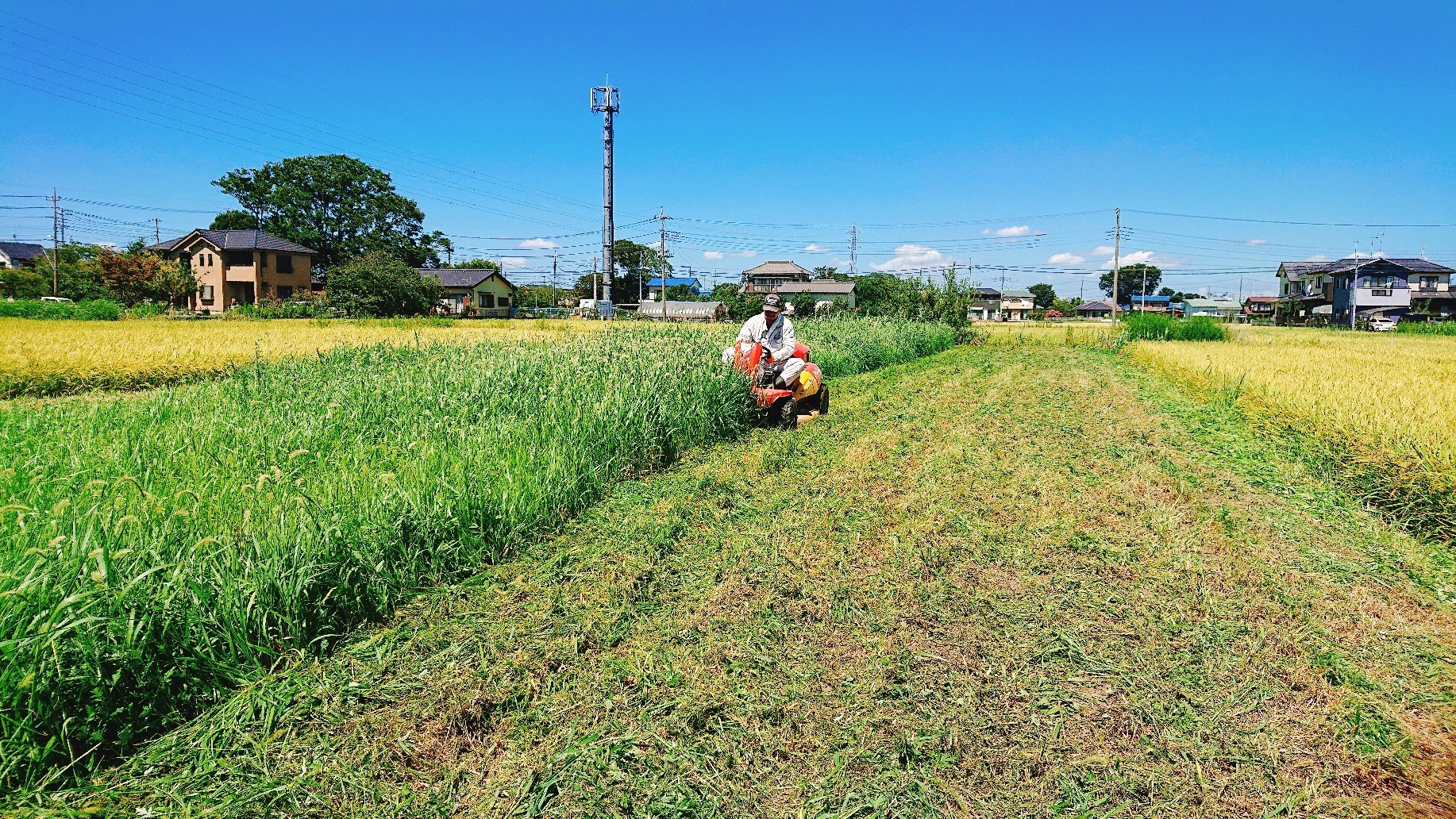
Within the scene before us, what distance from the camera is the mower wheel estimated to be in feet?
25.9

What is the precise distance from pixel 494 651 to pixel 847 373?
11842 millimetres

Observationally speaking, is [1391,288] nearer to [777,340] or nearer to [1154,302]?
[1154,302]

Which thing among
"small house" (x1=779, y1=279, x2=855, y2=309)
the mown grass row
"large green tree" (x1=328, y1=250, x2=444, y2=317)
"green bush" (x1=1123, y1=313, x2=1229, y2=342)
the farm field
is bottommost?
the farm field

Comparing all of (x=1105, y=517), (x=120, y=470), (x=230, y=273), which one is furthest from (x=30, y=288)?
(x=1105, y=517)

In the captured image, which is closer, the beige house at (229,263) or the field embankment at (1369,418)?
the field embankment at (1369,418)

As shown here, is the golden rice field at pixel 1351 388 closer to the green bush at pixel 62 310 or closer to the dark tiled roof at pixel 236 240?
the green bush at pixel 62 310

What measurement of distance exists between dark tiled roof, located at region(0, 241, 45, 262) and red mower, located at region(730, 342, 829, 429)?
3338 inches

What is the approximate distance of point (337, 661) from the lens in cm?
277

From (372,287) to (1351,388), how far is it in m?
37.1

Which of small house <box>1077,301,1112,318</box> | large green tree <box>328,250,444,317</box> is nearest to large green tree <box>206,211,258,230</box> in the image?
large green tree <box>328,250,444,317</box>

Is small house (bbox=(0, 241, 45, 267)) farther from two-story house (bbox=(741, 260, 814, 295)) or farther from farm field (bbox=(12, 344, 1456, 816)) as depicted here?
farm field (bbox=(12, 344, 1456, 816))

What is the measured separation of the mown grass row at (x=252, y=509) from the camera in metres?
2.20

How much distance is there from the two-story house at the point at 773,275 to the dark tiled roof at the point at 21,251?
216ft

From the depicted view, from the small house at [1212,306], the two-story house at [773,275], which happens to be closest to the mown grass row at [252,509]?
the two-story house at [773,275]
